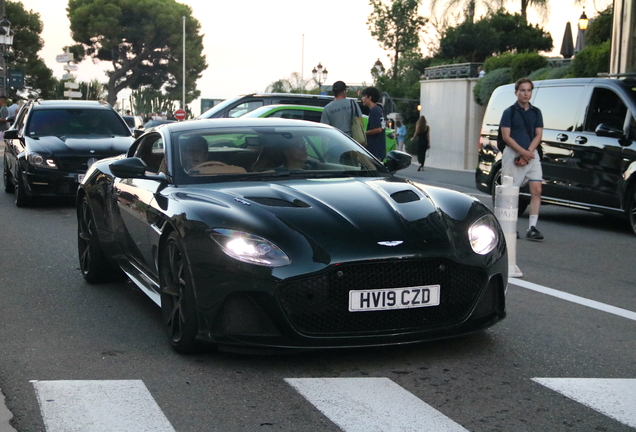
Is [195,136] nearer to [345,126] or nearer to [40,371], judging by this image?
[40,371]

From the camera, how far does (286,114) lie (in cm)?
1691

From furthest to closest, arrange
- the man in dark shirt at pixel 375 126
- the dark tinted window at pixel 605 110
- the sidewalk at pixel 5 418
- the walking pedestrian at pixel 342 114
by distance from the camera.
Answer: the man in dark shirt at pixel 375 126, the walking pedestrian at pixel 342 114, the dark tinted window at pixel 605 110, the sidewalk at pixel 5 418

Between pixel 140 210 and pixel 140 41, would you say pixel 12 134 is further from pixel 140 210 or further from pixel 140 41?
pixel 140 41

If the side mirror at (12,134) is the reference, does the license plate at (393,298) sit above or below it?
below

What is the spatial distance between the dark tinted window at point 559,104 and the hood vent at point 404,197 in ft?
23.7

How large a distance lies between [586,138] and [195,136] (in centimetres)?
702

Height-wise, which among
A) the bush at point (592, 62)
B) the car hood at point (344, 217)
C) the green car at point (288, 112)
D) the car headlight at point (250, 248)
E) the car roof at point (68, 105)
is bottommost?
the car headlight at point (250, 248)

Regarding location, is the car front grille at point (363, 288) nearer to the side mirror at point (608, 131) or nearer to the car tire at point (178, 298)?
the car tire at point (178, 298)

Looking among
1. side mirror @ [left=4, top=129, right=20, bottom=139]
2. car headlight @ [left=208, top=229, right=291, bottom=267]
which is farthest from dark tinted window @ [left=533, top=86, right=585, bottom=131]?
car headlight @ [left=208, top=229, right=291, bottom=267]

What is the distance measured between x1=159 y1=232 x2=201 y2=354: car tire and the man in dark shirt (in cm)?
731

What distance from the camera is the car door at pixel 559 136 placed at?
40.6ft

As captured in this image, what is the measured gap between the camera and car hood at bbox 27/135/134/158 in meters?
13.7

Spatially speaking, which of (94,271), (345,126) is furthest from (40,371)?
(345,126)

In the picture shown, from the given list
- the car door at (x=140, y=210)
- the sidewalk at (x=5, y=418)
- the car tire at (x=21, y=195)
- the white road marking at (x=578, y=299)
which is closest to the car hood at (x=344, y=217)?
the car door at (x=140, y=210)
